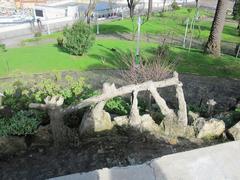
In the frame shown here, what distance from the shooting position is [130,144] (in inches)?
216

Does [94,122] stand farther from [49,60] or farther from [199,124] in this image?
[49,60]

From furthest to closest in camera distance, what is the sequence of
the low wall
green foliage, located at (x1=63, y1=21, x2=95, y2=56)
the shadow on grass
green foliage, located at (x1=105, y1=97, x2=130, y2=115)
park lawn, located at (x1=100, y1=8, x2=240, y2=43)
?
the low wall < the shadow on grass < park lawn, located at (x1=100, y1=8, x2=240, y2=43) < green foliage, located at (x1=63, y1=21, x2=95, y2=56) < green foliage, located at (x1=105, y1=97, x2=130, y2=115)

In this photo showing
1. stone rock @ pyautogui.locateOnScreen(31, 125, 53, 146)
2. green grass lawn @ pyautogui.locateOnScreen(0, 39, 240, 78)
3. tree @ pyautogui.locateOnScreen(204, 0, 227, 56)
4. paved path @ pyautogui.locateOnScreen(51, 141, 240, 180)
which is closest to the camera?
paved path @ pyautogui.locateOnScreen(51, 141, 240, 180)

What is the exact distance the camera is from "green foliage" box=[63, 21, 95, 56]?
42.8 feet

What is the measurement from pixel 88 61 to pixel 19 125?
7596 mm

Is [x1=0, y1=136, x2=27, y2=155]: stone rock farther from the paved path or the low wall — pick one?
the low wall

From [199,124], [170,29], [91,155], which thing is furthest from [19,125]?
[170,29]

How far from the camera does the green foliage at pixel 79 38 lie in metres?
13.0

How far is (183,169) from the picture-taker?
2688 millimetres

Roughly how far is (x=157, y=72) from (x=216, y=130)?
2.29 metres

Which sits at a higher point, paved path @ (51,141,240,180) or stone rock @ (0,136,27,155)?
paved path @ (51,141,240,180)

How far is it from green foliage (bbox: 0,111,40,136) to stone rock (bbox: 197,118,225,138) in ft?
10.9

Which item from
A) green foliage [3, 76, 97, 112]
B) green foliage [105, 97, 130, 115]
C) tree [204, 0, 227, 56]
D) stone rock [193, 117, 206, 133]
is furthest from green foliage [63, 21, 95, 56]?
stone rock [193, 117, 206, 133]

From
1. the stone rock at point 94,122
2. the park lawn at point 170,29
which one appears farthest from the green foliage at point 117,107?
the park lawn at point 170,29
